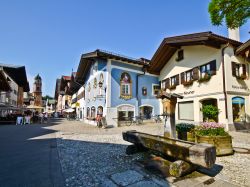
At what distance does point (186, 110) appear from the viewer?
1634 cm

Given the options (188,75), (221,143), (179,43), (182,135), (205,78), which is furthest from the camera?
(188,75)

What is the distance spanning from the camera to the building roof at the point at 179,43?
12.6 metres

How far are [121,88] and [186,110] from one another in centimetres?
653

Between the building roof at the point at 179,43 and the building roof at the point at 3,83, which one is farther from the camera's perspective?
the building roof at the point at 3,83

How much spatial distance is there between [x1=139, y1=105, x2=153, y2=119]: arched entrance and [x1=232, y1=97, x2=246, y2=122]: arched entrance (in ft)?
28.4

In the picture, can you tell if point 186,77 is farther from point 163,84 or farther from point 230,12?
point 230,12

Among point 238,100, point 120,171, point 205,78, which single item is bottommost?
A: point 120,171

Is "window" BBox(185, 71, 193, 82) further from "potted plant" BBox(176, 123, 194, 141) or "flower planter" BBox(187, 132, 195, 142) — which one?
"flower planter" BBox(187, 132, 195, 142)

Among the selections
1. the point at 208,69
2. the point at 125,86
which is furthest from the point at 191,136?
the point at 125,86

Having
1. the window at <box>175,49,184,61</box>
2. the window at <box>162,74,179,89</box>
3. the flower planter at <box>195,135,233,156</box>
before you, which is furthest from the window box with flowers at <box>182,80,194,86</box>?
the flower planter at <box>195,135,233,156</box>

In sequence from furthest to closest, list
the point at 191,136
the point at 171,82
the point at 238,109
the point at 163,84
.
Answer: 1. the point at 163,84
2. the point at 171,82
3. the point at 238,109
4. the point at 191,136

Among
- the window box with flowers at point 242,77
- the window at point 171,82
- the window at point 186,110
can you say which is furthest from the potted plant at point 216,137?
the window at point 171,82

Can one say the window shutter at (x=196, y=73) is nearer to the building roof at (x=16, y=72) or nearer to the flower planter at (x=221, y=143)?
the flower planter at (x=221, y=143)

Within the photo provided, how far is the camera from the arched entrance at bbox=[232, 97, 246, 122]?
12930mm
